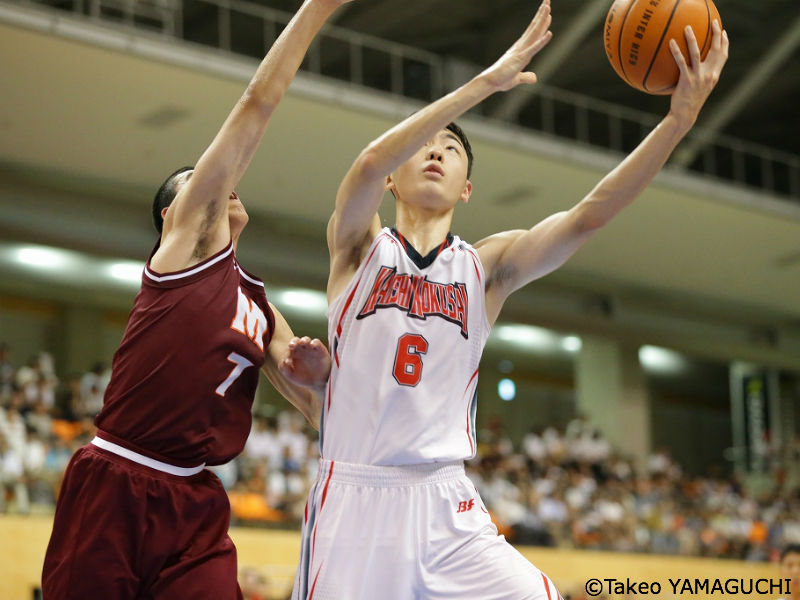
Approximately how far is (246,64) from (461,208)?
16.8 feet

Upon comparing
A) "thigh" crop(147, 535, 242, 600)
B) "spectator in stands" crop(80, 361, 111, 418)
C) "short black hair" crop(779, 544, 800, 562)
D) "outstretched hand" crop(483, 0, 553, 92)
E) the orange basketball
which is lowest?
"thigh" crop(147, 535, 242, 600)

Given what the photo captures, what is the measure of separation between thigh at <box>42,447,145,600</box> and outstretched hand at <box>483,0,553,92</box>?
1.95 meters

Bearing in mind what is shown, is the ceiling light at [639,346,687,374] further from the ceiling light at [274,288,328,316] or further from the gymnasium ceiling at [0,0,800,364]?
the ceiling light at [274,288,328,316]

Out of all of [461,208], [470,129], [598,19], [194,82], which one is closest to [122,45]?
[194,82]

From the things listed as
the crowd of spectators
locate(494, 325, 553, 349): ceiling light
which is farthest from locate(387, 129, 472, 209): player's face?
locate(494, 325, 553, 349): ceiling light

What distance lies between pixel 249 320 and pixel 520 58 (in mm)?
1421

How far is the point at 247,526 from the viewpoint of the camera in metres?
13.4

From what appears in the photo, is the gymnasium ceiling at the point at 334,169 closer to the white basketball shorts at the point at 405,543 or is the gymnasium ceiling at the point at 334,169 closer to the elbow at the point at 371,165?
the elbow at the point at 371,165

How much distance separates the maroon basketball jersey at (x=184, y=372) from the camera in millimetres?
4008

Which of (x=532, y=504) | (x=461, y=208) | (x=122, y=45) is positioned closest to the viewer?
(x=122, y=45)

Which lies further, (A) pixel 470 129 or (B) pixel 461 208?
(B) pixel 461 208

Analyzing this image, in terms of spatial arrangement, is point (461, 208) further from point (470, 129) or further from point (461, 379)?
point (461, 379)

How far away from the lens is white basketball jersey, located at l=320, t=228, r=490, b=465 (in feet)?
13.5

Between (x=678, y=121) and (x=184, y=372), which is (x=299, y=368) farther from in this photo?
(x=678, y=121)
